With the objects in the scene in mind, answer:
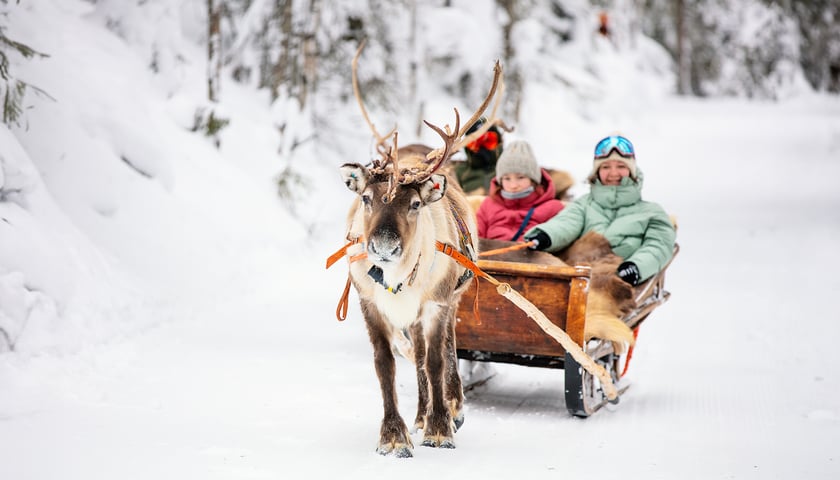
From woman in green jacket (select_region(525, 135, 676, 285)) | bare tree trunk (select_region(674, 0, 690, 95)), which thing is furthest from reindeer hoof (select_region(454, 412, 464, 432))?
bare tree trunk (select_region(674, 0, 690, 95))

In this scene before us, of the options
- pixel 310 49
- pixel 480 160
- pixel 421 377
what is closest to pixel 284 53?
pixel 310 49

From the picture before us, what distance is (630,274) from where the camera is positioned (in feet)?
20.5

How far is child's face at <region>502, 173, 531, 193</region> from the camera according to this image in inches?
278

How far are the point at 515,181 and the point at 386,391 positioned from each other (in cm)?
256

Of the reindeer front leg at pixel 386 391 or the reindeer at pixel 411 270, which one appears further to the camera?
the reindeer front leg at pixel 386 391

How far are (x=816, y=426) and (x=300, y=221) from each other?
7.59 meters

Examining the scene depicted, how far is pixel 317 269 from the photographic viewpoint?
35.9 feet

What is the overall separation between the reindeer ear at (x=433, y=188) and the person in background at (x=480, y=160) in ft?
14.8

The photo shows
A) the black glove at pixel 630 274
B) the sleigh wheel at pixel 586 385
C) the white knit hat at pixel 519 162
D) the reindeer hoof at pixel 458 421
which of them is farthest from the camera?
the white knit hat at pixel 519 162

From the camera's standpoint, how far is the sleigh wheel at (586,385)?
5.72 metres

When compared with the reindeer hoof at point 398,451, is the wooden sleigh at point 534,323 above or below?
above

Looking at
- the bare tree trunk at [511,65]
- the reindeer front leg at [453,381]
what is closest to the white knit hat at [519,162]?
the reindeer front leg at [453,381]

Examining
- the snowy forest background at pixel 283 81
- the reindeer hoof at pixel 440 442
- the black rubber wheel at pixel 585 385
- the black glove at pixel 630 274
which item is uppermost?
the snowy forest background at pixel 283 81

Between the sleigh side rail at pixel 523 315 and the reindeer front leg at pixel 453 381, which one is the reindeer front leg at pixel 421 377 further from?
the sleigh side rail at pixel 523 315
